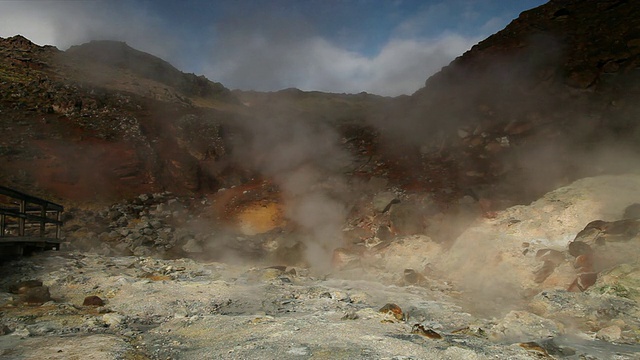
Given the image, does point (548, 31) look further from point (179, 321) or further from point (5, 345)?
point (5, 345)

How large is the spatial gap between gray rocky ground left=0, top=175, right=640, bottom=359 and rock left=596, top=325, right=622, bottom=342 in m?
0.01

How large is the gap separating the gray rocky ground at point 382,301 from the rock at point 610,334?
13 mm

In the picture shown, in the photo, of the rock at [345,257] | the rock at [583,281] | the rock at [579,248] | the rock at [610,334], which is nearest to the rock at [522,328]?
the rock at [610,334]

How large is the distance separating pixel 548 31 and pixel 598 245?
13.6 metres

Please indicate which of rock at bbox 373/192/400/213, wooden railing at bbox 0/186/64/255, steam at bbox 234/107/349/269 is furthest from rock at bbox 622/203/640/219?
wooden railing at bbox 0/186/64/255

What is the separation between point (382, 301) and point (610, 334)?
3045 millimetres

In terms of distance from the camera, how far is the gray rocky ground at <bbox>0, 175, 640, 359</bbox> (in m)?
4.16

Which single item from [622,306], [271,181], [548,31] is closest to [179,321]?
[622,306]

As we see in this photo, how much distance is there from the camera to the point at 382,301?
6.59m

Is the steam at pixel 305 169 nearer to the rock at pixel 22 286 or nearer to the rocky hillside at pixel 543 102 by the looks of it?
the rocky hillside at pixel 543 102

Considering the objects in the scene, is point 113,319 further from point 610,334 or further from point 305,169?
point 305,169

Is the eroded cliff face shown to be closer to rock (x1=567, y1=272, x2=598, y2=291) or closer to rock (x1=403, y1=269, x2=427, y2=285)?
rock (x1=403, y1=269, x2=427, y2=285)

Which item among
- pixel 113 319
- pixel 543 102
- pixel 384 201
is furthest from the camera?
pixel 543 102

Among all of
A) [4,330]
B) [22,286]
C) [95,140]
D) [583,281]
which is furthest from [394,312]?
[95,140]
